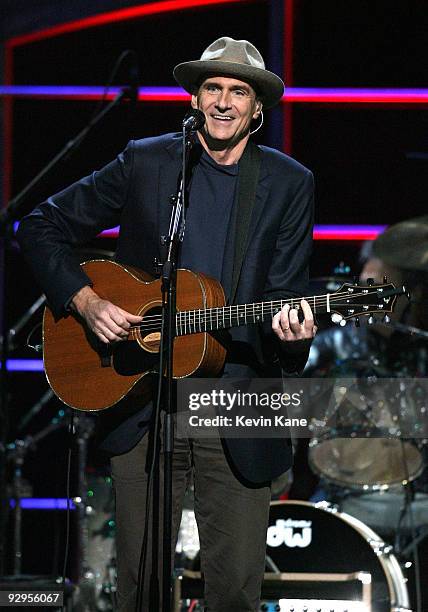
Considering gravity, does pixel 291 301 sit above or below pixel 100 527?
above

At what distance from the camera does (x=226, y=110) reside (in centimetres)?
350

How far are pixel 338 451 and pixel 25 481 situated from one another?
1.94m

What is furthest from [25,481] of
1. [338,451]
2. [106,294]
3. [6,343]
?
[106,294]

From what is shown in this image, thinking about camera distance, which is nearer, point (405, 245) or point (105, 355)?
point (105, 355)

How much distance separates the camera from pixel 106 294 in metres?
3.60

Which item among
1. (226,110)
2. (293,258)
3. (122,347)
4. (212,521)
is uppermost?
(226,110)

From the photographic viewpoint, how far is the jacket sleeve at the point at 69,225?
3.56 meters

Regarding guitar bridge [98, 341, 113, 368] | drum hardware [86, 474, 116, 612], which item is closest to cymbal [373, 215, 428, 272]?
guitar bridge [98, 341, 113, 368]

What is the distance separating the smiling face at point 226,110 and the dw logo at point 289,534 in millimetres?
2192

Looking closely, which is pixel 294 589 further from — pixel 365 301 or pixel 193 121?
pixel 193 121

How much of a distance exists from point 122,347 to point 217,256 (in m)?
0.48

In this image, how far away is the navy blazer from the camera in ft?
11.1

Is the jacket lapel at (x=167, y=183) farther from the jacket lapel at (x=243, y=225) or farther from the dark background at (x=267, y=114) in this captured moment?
the dark background at (x=267, y=114)

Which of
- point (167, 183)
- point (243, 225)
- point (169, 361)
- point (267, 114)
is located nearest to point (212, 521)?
point (169, 361)
